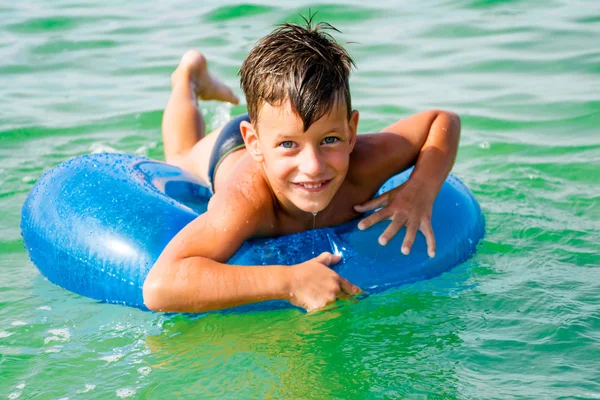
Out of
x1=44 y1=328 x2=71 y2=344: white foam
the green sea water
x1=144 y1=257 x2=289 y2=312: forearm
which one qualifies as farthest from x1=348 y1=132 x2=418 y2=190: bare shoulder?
x1=44 y1=328 x2=71 y2=344: white foam

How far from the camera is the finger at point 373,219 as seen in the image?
3.75m

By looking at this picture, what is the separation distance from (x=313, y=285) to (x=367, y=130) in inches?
132

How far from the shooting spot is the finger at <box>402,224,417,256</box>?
3.74 meters

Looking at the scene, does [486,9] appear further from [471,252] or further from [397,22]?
[471,252]

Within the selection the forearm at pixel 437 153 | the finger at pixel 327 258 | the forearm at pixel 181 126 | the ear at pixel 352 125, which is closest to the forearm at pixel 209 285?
the finger at pixel 327 258

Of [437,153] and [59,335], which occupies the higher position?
[437,153]

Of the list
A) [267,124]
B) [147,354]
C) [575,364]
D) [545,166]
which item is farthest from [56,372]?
[545,166]

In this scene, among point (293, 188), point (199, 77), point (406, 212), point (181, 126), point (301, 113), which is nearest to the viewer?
point (301, 113)

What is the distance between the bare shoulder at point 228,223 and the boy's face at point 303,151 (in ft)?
0.35

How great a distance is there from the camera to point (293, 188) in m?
3.53

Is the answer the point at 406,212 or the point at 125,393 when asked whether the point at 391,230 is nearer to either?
the point at 406,212

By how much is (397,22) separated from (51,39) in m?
3.90

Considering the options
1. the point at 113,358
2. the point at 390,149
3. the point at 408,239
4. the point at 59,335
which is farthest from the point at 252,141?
the point at 59,335

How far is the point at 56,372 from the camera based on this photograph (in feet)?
11.0
